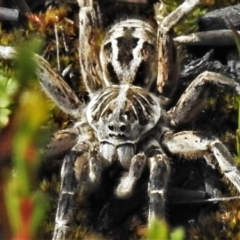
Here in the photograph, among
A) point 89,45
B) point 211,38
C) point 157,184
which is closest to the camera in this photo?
point 157,184

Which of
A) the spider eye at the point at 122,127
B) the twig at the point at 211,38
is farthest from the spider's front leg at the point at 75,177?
the twig at the point at 211,38

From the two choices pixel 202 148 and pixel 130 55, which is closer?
pixel 202 148

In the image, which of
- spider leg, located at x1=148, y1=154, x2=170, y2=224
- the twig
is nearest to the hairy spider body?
spider leg, located at x1=148, y1=154, x2=170, y2=224

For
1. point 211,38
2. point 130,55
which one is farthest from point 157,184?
point 211,38

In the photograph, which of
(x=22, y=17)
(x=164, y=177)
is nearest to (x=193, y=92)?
(x=164, y=177)

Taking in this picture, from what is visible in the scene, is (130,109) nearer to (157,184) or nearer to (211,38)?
(157,184)

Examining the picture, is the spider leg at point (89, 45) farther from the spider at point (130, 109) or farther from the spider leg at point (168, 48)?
the spider leg at point (168, 48)

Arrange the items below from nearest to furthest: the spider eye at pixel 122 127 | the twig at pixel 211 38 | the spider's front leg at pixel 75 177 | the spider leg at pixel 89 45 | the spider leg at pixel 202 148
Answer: the spider's front leg at pixel 75 177, the spider leg at pixel 202 148, the spider eye at pixel 122 127, the spider leg at pixel 89 45, the twig at pixel 211 38
